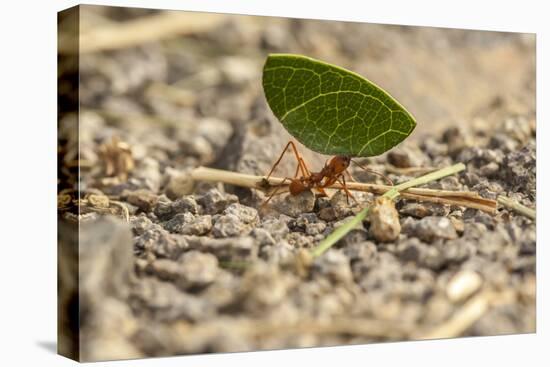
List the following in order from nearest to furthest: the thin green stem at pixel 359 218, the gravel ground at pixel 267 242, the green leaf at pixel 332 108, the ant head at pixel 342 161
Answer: the gravel ground at pixel 267 242 < the thin green stem at pixel 359 218 < the green leaf at pixel 332 108 < the ant head at pixel 342 161

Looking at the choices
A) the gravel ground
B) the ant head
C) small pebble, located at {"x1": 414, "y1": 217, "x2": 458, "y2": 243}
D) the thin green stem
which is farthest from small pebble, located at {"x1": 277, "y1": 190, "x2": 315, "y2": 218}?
small pebble, located at {"x1": 414, "y1": 217, "x2": 458, "y2": 243}

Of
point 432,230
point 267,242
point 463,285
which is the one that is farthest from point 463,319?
point 267,242

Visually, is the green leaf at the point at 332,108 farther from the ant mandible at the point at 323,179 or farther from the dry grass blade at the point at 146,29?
the dry grass blade at the point at 146,29

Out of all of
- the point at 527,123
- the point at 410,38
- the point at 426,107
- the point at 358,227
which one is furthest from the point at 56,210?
the point at 410,38

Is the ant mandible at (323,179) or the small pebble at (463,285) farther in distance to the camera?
the ant mandible at (323,179)

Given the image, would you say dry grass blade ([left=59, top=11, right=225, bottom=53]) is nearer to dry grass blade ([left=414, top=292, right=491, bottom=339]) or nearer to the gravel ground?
the gravel ground

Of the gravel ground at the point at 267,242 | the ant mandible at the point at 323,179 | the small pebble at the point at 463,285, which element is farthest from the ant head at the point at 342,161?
the small pebble at the point at 463,285
